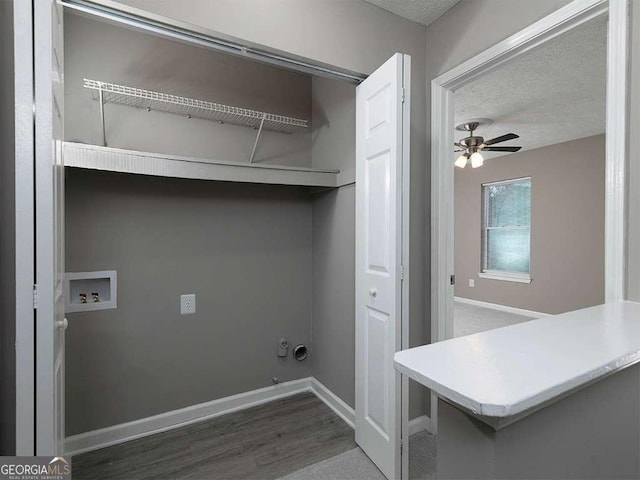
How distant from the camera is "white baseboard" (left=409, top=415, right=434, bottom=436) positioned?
202 cm

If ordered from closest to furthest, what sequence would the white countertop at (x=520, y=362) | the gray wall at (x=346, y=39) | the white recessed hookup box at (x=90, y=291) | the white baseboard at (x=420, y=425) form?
the white countertop at (x=520, y=362) < the gray wall at (x=346, y=39) < the white recessed hookup box at (x=90, y=291) < the white baseboard at (x=420, y=425)

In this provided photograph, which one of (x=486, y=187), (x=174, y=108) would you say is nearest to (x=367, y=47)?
(x=174, y=108)

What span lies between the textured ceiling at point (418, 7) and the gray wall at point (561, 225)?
380 cm

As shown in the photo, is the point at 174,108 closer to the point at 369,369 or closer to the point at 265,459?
the point at 369,369

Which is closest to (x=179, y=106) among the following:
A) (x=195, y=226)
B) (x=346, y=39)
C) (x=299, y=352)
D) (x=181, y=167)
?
(x=181, y=167)

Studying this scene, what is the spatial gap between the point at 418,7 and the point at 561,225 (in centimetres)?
424

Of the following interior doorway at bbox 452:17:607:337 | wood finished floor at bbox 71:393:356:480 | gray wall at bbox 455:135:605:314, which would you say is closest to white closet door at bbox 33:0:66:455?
wood finished floor at bbox 71:393:356:480

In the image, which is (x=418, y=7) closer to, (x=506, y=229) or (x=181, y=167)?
(x=181, y=167)

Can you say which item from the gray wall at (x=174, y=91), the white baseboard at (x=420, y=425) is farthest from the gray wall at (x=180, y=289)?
the white baseboard at (x=420, y=425)

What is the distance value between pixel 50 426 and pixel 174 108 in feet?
5.98

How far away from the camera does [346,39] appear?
5.71 feet

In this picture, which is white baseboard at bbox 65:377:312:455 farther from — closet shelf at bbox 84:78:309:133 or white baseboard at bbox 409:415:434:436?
closet shelf at bbox 84:78:309:133

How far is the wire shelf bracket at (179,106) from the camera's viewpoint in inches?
70.2

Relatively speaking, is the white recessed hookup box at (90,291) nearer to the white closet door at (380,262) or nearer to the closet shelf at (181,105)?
the closet shelf at (181,105)
